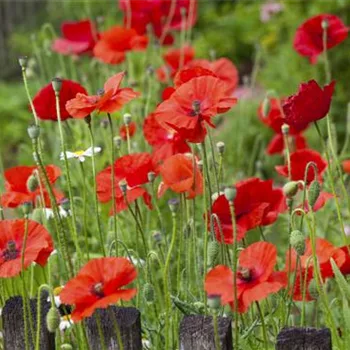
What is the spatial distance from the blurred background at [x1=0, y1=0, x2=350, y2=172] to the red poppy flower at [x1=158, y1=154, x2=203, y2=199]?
1382 millimetres

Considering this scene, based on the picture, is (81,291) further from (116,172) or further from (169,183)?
(116,172)

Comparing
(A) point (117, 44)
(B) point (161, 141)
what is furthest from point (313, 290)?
(A) point (117, 44)

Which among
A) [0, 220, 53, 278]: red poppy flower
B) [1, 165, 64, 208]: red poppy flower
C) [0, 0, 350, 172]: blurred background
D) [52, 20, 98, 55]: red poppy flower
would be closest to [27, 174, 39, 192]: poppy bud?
[0, 220, 53, 278]: red poppy flower

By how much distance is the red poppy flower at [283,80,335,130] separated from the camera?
2.06m

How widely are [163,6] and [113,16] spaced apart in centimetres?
457

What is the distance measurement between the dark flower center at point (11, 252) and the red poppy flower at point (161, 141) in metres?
0.57

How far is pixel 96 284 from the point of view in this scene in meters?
1.69

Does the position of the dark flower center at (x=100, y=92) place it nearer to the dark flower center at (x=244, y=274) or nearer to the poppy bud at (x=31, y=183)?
the poppy bud at (x=31, y=183)

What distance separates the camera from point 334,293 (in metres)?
2.70

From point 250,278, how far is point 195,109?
1.11ft

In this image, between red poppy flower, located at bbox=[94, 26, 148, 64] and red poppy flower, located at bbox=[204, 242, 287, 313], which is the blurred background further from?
red poppy flower, located at bbox=[204, 242, 287, 313]

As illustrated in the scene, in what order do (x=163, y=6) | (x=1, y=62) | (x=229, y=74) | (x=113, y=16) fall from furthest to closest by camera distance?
(x=1, y=62), (x=113, y=16), (x=163, y=6), (x=229, y=74)

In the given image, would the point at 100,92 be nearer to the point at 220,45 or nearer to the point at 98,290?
the point at 98,290

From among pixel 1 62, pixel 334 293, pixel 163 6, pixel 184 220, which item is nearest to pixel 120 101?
pixel 184 220
